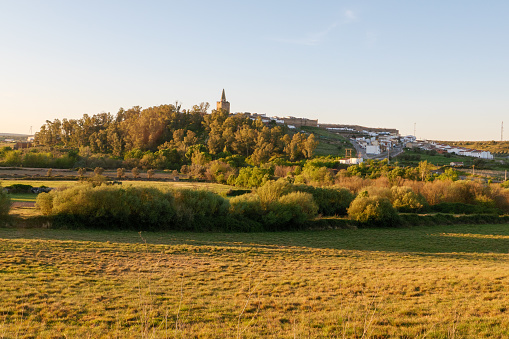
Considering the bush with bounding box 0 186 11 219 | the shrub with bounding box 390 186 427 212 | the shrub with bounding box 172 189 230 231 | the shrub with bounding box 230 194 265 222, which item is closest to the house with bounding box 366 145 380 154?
the shrub with bounding box 390 186 427 212

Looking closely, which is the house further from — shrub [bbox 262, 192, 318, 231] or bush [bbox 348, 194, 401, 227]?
A: shrub [bbox 262, 192, 318, 231]

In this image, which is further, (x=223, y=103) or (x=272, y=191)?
(x=223, y=103)

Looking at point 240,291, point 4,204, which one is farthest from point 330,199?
point 240,291

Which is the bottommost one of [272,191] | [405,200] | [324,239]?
[324,239]

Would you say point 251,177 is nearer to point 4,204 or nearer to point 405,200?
point 405,200

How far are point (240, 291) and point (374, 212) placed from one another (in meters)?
29.2

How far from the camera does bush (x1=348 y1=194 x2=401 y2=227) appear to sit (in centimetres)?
3878

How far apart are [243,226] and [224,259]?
1469cm

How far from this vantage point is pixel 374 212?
38594 mm

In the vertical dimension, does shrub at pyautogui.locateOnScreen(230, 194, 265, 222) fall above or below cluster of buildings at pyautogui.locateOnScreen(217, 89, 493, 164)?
below

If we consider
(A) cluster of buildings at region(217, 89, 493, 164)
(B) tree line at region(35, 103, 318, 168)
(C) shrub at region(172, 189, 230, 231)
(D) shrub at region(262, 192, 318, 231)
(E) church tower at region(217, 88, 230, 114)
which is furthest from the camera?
(E) church tower at region(217, 88, 230, 114)

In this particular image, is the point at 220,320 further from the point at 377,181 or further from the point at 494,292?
the point at 377,181

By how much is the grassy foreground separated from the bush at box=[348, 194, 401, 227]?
12603 mm

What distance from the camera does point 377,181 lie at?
194 feet
